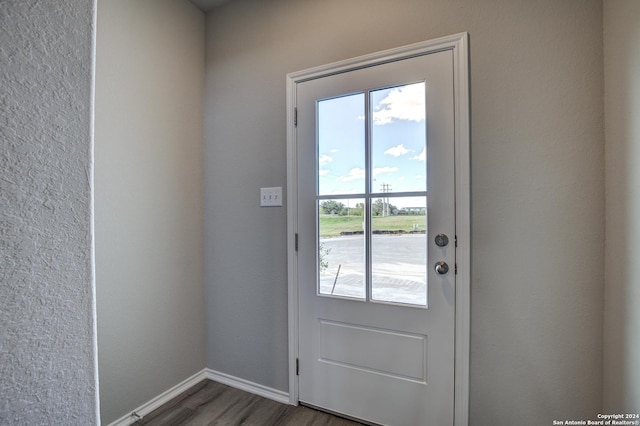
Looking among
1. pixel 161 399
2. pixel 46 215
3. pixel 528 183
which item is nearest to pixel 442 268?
pixel 528 183

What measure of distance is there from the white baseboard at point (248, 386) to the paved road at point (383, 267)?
0.72m

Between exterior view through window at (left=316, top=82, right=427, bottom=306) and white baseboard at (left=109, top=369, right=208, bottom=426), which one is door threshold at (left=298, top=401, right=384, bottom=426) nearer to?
exterior view through window at (left=316, top=82, right=427, bottom=306)

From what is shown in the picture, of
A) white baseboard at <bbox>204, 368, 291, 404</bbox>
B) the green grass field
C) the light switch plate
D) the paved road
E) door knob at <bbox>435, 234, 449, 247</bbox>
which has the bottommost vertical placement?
white baseboard at <bbox>204, 368, 291, 404</bbox>

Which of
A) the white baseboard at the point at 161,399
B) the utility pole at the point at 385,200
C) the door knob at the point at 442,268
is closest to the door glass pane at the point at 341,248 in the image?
the utility pole at the point at 385,200

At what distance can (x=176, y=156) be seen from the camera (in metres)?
1.90

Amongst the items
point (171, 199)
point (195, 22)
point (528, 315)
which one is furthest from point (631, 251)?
point (195, 22)

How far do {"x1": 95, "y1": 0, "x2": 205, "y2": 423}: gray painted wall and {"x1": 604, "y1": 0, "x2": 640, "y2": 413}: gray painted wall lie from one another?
2179mm

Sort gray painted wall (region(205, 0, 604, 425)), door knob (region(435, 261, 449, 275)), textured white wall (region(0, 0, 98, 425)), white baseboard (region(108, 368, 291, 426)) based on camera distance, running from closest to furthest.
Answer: textured white wall (region(0, 0, 98, 425)), gray painted wall (region(205, 0, 604, 425)), door knob (region(435, 261, 449, 275)), white baseboard (region(108, 368, 291, 426))

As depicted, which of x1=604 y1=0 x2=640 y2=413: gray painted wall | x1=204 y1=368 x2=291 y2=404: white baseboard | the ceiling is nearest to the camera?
x1=604 y1=0 x2=640 y2=413: gray painted wall

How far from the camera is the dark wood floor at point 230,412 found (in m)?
1.59

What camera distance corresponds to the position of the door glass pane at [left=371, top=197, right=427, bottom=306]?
1.46 metres

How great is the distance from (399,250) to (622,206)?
86 cm

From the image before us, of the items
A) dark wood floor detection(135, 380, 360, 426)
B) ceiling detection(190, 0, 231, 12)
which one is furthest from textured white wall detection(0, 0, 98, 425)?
ceiling detection(190, 0, 231, 12)

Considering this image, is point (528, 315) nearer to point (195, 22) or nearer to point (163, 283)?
point (163, 283)
